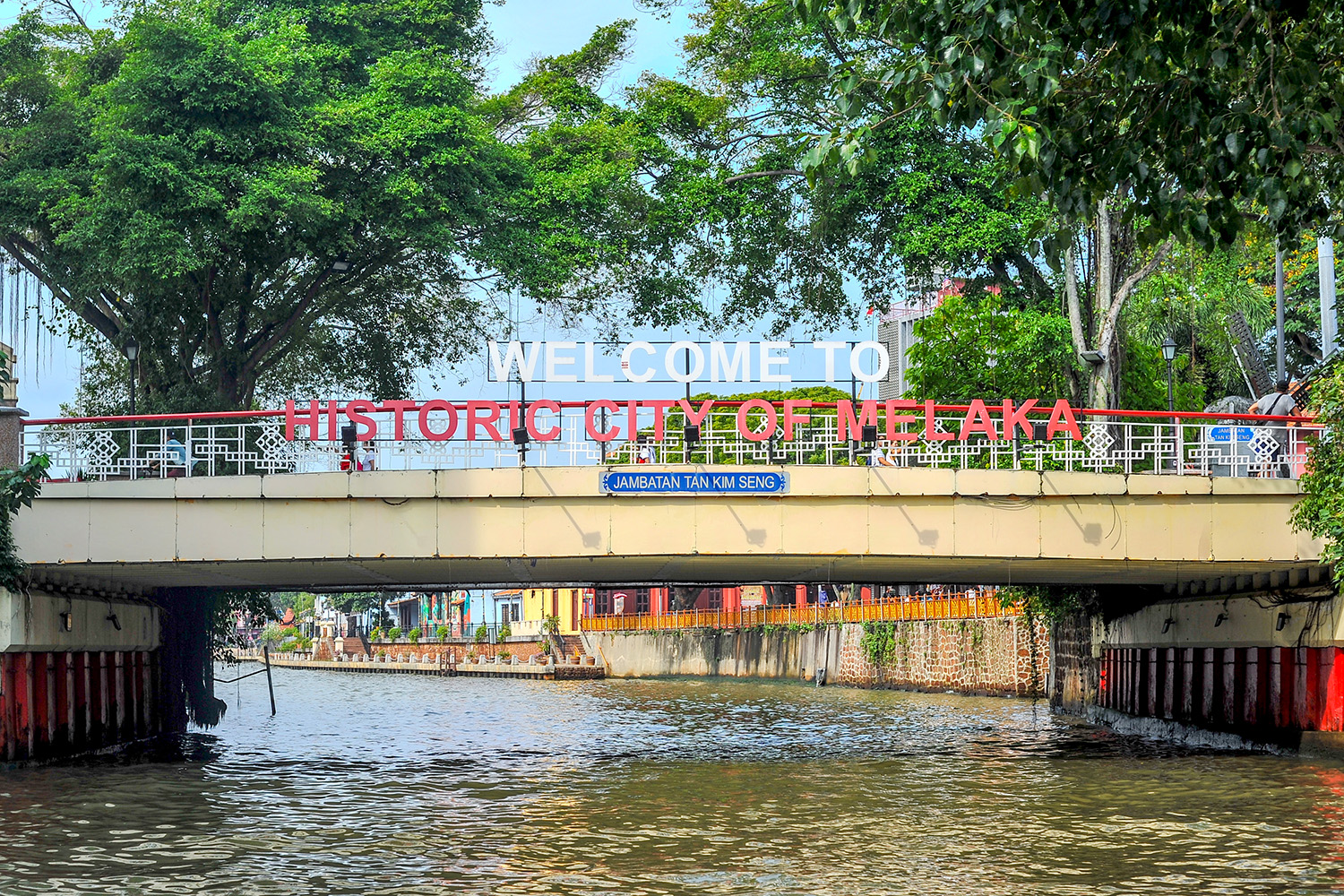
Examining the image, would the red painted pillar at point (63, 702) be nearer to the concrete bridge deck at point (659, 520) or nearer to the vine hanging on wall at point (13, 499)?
the concrete bridge deck at point (659, 520)

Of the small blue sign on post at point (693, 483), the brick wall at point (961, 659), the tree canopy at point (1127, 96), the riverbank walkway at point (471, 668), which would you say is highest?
the tree canopy at point (1127, 96)

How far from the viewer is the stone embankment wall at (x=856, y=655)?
180 feet

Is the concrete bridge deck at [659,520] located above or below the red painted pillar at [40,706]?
above

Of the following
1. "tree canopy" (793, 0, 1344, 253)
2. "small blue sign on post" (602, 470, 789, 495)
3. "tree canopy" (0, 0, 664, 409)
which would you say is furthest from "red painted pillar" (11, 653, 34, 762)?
"tree canopy" (793, 0, 1344, 253)

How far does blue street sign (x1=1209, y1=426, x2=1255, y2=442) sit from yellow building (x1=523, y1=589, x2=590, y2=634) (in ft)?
278

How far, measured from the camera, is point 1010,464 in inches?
1401

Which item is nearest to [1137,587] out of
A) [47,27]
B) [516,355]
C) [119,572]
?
[516,355]

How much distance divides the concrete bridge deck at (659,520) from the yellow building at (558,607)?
8394cm

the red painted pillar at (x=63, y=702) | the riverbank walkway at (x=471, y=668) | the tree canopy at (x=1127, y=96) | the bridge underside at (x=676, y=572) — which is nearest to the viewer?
the tree canopy at (x=1127, y=96)

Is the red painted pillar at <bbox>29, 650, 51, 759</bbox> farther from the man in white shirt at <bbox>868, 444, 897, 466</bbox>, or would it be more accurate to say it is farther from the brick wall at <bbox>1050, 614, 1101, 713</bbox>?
the brick wall at <bbox>1050, 614, 1101, 713</bbox>

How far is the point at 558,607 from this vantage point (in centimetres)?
13025

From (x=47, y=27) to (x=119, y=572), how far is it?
62.5 feet

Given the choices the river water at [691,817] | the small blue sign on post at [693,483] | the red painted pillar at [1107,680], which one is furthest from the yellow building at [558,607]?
the small blue sign on post at [693,483]

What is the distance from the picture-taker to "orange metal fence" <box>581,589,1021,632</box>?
58406mm
